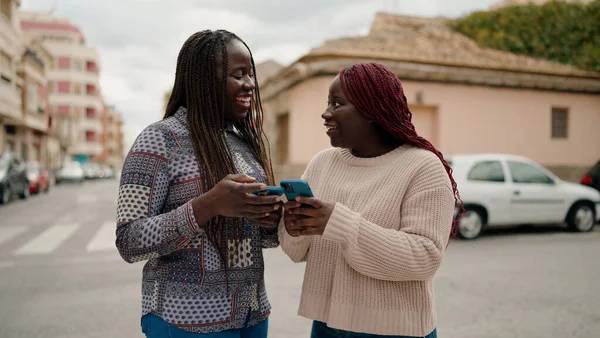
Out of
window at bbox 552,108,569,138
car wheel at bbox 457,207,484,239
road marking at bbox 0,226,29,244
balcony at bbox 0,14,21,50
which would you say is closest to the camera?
car wheel at bbox 457,207,484,239

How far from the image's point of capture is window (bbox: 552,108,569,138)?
53.5 ft

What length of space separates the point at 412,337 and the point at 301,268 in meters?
5.31

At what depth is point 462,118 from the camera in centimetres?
1517

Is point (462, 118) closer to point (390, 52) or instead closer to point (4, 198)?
point (390, 52)

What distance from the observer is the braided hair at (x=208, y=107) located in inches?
67.6

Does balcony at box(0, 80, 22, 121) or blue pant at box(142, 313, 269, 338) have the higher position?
balcony at box(0, 80, 22, 121)

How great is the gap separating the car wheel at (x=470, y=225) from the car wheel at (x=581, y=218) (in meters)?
2.41

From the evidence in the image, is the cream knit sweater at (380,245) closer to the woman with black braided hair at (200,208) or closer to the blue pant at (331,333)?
the blue pant at (331,333)

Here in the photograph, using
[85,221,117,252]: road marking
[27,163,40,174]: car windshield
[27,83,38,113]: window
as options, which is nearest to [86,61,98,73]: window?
[27,83,38,113]: window

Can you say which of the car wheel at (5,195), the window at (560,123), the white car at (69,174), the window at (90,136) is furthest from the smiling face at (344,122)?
the window at (90,136)

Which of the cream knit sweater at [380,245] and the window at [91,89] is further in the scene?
the window at [91,89]

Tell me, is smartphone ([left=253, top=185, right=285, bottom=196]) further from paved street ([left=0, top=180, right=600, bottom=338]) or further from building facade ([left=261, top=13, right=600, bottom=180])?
building facade ([left=261, top=13, right=600, bottom=180])

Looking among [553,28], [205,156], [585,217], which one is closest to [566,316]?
[205,156]

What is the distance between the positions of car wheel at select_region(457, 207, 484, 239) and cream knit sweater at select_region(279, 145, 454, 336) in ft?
26.1
